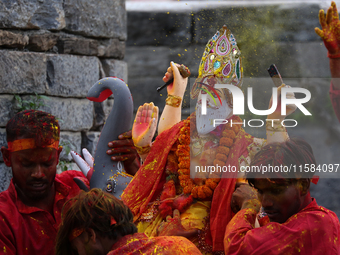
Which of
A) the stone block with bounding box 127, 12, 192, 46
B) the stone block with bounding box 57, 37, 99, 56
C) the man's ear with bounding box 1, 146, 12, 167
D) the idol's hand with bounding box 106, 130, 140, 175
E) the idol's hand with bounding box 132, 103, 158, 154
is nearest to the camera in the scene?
the man's ear with bounding box 1, 146, 12, 167

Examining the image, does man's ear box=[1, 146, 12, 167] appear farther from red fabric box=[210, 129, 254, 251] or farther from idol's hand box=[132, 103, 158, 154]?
red fabric box=[210, 129, 254, 251]

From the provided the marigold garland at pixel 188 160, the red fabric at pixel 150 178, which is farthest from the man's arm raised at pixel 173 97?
the marigold garland at pixel 188 160

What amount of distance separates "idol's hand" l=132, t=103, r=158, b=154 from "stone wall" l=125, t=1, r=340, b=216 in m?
1.74

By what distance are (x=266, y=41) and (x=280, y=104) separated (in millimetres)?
2228

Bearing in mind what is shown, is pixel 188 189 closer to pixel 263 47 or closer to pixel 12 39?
pixel 12 39

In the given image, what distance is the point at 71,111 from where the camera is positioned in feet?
12.0

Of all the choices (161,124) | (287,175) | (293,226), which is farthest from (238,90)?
(293,226)

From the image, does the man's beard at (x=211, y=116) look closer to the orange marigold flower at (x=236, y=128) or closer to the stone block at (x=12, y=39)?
the orange marigold flower at (x=236, y=128)

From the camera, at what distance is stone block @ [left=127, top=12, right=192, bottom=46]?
4871mm

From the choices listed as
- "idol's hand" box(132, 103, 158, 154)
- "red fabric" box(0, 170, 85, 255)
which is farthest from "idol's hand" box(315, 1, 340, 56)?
"red fabric" box(0, 170, 85, 255)

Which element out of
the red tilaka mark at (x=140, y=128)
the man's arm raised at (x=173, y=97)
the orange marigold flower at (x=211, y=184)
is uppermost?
the man's arm raised at (x=173, y=97)

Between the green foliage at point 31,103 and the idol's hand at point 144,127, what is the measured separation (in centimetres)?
104

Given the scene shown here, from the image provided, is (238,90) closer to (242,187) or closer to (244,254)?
(242,187)

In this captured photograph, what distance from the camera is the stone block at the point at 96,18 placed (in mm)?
3725
